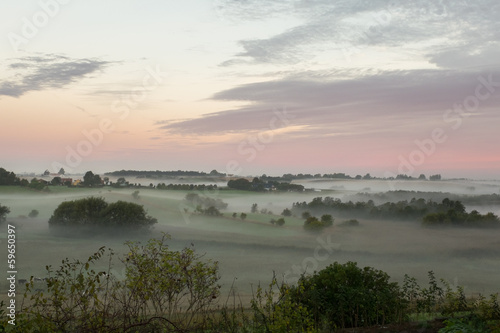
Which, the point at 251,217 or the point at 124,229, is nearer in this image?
the point at 124,229

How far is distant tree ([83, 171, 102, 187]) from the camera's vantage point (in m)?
60.5

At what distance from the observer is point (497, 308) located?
55.9ft

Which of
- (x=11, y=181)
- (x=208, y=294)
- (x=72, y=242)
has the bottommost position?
(x=72, y=242)

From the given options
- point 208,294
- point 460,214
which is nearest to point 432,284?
point 208,294

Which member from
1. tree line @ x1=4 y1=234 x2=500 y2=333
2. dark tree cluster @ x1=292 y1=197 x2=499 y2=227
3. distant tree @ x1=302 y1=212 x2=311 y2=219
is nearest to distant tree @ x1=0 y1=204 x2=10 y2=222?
dark tree cluster @ x1=292 y1=197 x2=499 y2=227

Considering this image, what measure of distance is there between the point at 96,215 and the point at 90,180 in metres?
4.27

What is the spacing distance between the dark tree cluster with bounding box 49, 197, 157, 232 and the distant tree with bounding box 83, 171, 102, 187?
6.02 feet

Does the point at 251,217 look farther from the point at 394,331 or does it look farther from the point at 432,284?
the point at 394,331

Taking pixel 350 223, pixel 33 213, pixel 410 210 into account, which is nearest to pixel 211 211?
pixel 350 223

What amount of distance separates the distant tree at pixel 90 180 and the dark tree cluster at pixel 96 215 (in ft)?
6.02

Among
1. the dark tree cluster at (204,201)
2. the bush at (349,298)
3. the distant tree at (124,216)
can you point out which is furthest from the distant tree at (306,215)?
the bush at (349,298)

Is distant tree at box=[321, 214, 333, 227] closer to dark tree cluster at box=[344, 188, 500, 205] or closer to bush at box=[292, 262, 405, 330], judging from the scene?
dark tree cluster at box=[344, 188, 500, 205]

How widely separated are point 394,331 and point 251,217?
177 ft

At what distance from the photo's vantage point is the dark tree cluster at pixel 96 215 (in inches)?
2343
